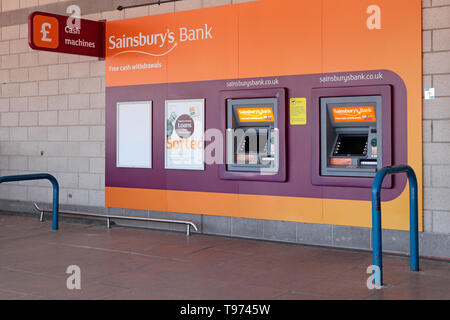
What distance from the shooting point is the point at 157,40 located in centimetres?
718

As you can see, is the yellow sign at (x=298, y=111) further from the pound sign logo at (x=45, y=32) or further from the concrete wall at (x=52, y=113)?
the pound sign logo at (x=45, y=32)

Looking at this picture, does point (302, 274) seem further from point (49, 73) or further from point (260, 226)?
point (49, 73)

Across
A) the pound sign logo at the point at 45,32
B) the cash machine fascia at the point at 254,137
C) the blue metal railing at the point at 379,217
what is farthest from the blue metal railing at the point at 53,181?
the blue metal railing at the point at 379,217

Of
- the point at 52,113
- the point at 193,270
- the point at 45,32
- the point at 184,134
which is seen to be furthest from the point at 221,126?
the point at 52,113

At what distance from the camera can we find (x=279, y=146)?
630 centimetres

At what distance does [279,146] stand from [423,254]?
1831 mm

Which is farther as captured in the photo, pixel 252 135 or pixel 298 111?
pixel 252 135

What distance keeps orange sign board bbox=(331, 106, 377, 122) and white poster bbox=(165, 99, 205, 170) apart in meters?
1.67

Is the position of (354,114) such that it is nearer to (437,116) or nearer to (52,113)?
(437,116)

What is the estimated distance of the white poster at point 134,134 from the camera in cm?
731

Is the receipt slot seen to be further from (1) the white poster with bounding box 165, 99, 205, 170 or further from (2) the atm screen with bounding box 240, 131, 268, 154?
(1) the white poster with bounding box 165, 99, 205, 170

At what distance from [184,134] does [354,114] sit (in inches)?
84.8
